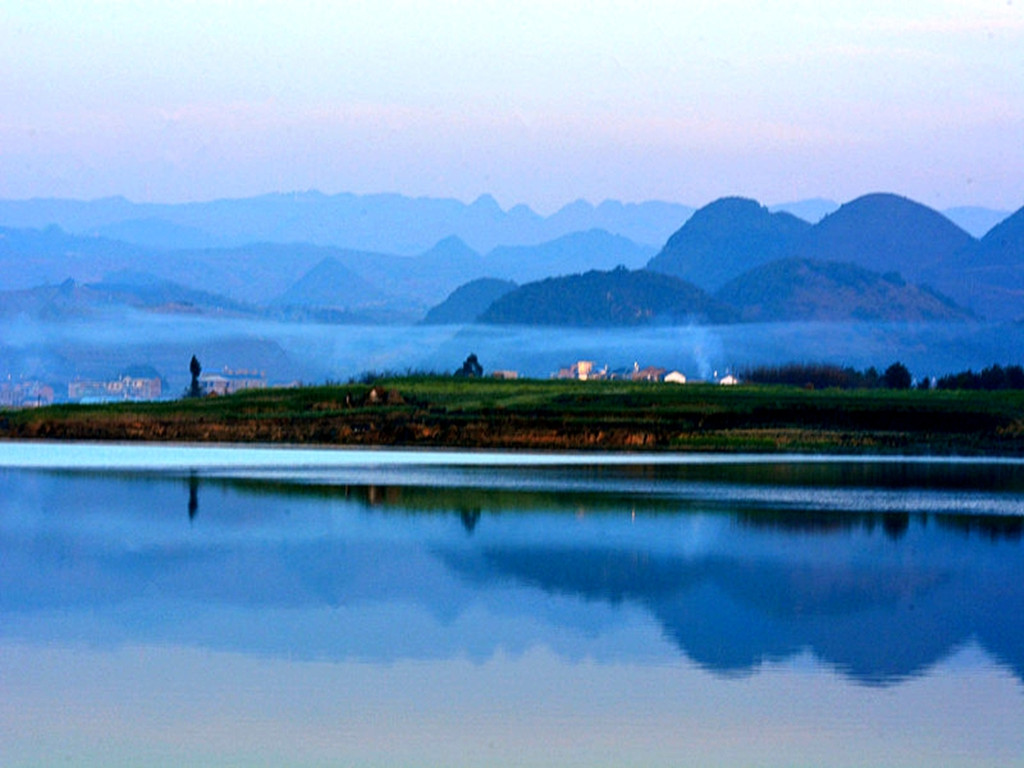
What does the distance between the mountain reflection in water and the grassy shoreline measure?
→ 35.7 m

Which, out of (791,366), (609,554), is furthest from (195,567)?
(791,366)

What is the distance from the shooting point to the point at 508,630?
2875 centimetres

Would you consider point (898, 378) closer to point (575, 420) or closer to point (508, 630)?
point (575, 420)

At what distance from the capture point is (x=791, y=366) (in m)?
176

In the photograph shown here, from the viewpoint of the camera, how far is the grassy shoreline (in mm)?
95938

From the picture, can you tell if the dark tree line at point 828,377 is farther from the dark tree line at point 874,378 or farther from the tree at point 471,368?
the tree at point 471,368

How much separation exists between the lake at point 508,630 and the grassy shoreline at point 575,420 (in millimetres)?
40054

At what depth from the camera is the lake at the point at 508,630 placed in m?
20.9

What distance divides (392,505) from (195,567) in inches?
626

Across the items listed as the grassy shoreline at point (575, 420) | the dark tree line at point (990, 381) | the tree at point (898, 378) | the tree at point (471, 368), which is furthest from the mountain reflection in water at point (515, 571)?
the tree at point (898, 378)

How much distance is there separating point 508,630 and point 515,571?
299 inches

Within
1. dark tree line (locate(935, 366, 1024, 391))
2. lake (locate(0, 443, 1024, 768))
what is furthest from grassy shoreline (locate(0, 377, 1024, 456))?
lake (locate(0, 443, 1024, 768))

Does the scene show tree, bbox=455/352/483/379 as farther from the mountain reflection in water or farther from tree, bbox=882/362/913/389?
the mountain reflection in water

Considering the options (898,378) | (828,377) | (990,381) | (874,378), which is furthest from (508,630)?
(874,378)
